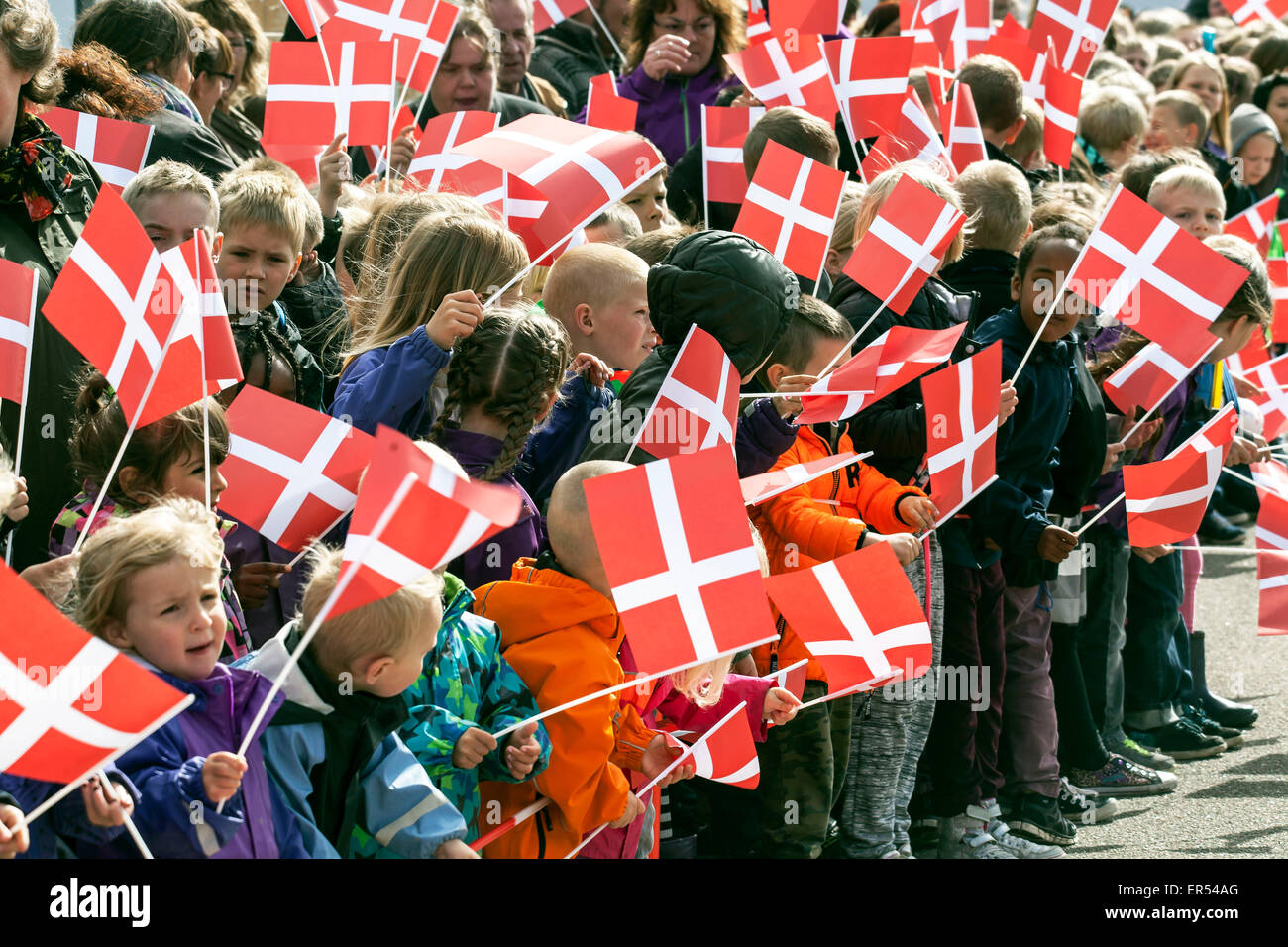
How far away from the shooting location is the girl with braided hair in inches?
151

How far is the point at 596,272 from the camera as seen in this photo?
453 centimetres

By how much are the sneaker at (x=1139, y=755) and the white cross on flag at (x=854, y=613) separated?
2721 mm

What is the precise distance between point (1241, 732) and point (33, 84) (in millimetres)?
4975

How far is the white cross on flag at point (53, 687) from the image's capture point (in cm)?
247

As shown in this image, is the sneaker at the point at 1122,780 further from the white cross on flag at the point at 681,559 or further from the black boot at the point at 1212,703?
the white cross on flag at the point at 681,559

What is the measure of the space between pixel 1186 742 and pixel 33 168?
461cm

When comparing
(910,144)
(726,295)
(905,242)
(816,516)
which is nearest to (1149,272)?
(905,242)

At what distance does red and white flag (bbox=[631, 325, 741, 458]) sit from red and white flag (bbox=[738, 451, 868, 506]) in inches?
4.9

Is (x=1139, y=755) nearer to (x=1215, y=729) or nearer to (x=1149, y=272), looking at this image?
(x=1215, y=729)

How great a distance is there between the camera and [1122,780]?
5977mm

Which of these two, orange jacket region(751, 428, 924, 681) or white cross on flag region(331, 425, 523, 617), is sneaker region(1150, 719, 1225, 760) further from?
white cross on flag region(331, 425, 523, 617)

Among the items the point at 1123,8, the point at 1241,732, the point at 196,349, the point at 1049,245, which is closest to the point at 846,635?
the point at 196,349

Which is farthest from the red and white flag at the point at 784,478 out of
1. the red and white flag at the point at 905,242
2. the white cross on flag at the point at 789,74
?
the white cross on flag at the point at 789,74
